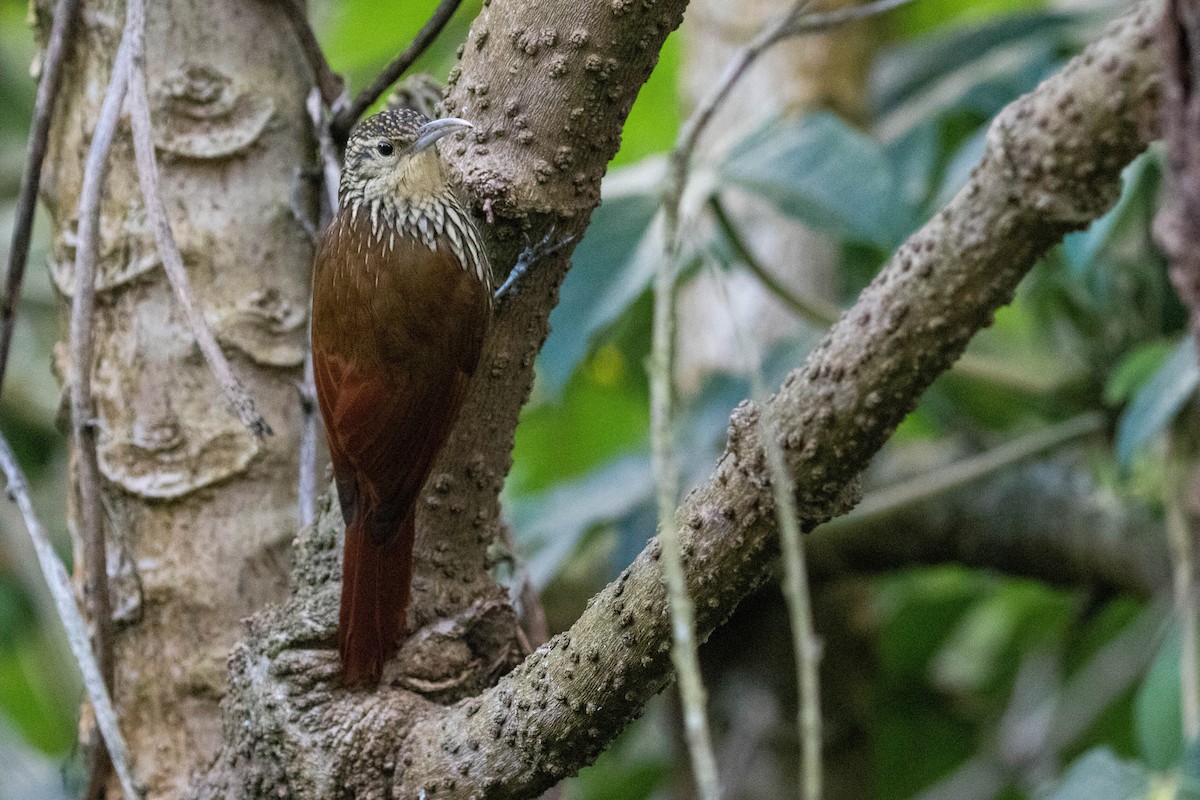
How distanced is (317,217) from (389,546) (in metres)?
0.56

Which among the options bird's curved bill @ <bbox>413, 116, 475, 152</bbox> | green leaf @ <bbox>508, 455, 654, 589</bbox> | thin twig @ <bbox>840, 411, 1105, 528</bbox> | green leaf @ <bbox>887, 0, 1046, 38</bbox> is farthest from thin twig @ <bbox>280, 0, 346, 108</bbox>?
green leaf @ <bbox>887, 0, 1046, 38</bbox>

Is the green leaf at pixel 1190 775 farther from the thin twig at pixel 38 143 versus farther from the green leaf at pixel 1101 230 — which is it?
the thin twig at pixel 38 143

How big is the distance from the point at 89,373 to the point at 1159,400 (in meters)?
1.74

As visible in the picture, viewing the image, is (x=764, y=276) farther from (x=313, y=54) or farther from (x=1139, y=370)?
(x=313, y=54)

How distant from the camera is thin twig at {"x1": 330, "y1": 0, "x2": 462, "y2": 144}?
1.64 m

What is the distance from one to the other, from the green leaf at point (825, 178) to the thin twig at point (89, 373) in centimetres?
128

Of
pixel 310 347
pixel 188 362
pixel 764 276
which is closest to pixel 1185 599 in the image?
pixel 764 276

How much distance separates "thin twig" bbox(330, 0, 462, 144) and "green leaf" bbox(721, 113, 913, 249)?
3.16ft

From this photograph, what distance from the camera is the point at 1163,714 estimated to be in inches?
84.9

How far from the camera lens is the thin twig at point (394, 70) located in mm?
1641

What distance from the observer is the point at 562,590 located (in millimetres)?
3486

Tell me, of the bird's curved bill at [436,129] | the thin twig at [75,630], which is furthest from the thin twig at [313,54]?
the thin twig at [75,630]

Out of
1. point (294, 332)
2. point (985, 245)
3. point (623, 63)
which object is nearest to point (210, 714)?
point (294, 332)

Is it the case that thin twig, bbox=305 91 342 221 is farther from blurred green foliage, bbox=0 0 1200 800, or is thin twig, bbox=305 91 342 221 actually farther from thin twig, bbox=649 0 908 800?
thin twig, bbox=649 0 908 800
